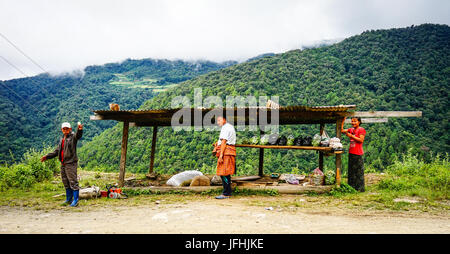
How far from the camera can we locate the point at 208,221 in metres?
4.23

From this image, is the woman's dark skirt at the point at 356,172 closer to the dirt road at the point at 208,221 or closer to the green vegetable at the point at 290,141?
the green vegetable at the point at 290,141

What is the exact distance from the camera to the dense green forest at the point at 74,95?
3266 centimetres

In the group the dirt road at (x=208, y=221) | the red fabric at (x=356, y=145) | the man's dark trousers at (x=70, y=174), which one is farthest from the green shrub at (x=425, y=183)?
the man's dark trousers at (x=70, y=174)

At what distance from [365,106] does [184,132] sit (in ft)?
57.8

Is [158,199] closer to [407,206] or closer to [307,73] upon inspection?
[407,206]

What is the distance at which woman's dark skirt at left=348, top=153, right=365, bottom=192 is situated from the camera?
265 inches

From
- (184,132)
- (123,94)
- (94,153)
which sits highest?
(123,94)

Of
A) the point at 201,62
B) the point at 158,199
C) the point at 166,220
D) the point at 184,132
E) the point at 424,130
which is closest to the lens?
the point at 166,220

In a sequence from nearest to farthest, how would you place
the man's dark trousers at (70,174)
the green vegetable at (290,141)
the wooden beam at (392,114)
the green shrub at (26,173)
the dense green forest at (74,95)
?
the man's dark trousers at (70,174)
the wooden beam at (392,114)
the green vegetable at (290,141)
the green shrub at (26,173)
the dense green forest at (74,95)

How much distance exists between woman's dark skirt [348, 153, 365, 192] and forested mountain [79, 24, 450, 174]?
7.91 meters

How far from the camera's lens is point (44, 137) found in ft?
112

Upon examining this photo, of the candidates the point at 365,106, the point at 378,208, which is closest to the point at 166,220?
the point at 378,208

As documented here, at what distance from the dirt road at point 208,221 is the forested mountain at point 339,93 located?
8690 mm

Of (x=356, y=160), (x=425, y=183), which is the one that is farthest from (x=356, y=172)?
(x=425, y=183)
